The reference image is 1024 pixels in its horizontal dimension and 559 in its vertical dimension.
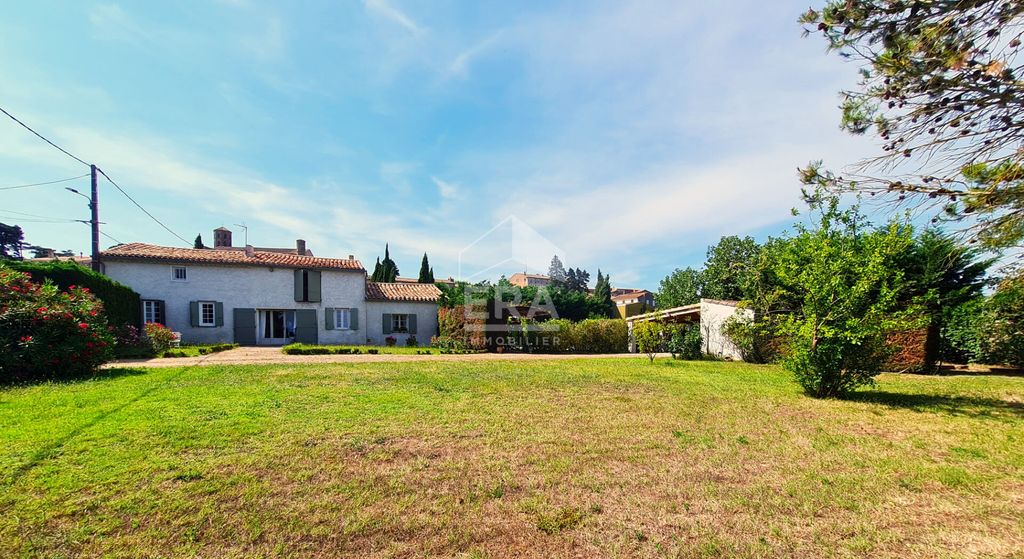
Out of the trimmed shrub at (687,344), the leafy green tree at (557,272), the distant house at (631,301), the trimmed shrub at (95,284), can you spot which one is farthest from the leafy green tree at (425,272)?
the trimmed shrub at (687,344)

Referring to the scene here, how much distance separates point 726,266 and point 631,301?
102 feet

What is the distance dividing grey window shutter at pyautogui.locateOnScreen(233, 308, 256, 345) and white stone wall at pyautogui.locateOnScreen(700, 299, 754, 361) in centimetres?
2075

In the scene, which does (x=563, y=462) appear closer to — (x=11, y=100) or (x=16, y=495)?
(x=16, y=495)

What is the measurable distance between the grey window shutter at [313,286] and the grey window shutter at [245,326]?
2.63 meters

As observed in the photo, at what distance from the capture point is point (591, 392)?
7.93m

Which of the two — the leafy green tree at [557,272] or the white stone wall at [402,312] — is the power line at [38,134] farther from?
the leafy green tree at [557,272]

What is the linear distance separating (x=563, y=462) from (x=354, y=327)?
63.3 feet

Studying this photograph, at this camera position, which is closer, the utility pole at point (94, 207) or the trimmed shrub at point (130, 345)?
the trimmed shrub at point (130, 345)

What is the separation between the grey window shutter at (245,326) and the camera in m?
19.6

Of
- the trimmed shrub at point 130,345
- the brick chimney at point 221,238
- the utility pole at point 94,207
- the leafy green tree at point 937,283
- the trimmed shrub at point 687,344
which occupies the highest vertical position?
the brick chimney at point 221,238

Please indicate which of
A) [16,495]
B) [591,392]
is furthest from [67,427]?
[591,392]

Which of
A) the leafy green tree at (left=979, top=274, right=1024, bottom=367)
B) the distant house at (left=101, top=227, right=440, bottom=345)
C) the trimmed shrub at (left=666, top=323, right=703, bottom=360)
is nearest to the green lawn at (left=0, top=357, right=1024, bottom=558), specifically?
the leafy green tree at (left=979, top=274, right=1024, bottom=367)

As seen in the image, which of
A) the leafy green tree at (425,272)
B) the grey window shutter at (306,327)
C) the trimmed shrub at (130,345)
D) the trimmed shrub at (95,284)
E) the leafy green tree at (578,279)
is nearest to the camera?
the trimmed shrub at (95,284)

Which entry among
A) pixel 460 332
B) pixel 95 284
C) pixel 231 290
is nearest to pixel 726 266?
pixel 460 332
